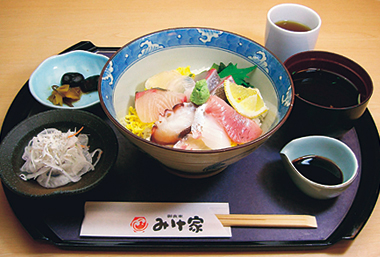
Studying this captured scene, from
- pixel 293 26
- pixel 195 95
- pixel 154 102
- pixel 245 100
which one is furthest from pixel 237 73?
pixel 293 26

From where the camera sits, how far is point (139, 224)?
98 centimetres

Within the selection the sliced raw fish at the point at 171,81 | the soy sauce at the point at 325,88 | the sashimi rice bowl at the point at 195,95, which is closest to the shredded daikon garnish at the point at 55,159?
the sashimi rice bowl at the point at 195,95

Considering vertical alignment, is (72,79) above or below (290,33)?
below

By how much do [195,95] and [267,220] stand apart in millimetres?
544

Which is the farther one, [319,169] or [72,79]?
[72,79]

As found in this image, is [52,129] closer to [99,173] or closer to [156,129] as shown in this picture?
[99,173]

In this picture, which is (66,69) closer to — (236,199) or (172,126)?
(172,126)

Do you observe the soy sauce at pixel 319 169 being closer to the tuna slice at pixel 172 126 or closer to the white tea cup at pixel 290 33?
the tuna slice at pixel 172 126

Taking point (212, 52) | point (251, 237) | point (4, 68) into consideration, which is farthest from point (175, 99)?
point (4, 68)

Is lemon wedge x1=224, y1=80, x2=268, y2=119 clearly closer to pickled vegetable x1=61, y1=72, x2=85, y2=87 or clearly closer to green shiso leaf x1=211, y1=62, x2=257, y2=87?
green shiso leaf x1=211, y1=62, x2=257, y2=87

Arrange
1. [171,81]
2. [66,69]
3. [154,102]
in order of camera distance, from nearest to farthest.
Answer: [154,102], [171,81], [66,69]

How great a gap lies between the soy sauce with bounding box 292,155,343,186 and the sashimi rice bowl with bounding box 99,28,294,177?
23cm

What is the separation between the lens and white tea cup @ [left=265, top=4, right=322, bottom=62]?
4.78 feet

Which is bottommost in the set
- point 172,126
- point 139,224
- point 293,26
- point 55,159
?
point 139,224
